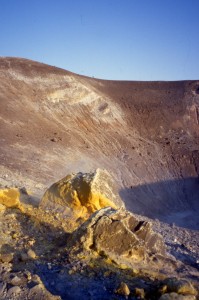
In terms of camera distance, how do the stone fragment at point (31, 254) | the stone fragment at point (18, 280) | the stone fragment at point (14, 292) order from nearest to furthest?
the stone fragment at point (14, 292) → the stone fragment at point (18, 280) → the stone fragment at point (31, 254)

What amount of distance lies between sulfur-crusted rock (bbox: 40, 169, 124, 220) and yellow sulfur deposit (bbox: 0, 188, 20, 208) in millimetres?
539

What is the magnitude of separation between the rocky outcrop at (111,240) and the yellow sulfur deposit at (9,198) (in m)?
1.65

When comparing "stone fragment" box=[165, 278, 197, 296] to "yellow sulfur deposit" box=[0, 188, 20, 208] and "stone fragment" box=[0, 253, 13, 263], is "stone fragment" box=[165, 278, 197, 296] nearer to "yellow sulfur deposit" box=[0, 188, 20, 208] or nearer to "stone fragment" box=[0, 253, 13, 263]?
"stone fragment" box=[0, 253, 13, 263]

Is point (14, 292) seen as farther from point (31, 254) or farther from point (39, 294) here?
point (31, 254)

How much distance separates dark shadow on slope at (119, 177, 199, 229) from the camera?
45.3 feet

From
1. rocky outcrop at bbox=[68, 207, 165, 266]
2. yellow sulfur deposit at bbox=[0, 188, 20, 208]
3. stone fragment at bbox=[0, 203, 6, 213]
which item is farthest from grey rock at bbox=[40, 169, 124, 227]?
rocky outcrop at bbox=[68, 207, 165, 266]

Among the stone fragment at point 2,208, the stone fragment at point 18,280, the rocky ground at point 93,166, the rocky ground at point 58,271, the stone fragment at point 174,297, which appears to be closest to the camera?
the stone fragment at point 174,297

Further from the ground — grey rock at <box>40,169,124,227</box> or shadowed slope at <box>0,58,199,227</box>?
shadowed slope at <box>0,58,199,227</box>

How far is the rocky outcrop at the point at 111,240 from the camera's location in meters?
4.86

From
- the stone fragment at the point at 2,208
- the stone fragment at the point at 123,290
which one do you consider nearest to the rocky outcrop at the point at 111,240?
the stone fragment at the point at 123,290

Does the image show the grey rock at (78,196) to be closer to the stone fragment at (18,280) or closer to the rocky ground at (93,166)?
the rocky ground at (93,166)

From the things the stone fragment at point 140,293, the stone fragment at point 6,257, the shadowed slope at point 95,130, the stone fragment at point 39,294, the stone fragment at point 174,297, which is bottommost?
the stone fragment at point 140,293

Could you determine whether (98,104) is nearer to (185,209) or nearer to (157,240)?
(185,209)

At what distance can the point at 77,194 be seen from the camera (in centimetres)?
629
